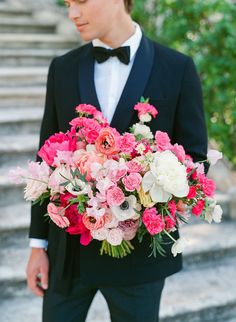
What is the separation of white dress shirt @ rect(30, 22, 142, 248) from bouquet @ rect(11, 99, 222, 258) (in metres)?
0.28

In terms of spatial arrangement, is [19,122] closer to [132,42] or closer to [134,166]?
[132,42]

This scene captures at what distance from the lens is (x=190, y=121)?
177 cm

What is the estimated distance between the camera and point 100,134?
4.61 ft

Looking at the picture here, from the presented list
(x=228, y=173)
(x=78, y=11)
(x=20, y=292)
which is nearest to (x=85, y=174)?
(x=78, y=11)

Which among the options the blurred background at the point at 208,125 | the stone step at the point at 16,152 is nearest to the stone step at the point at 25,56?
the blurred background at the point at 208,125

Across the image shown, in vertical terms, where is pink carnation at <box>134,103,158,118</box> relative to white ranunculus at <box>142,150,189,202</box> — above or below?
above

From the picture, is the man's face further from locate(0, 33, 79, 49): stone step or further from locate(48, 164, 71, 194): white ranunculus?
locate(0, 33, 79, 49): stone step

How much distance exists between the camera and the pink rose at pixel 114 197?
4.41ft

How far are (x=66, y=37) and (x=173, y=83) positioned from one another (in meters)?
4.26

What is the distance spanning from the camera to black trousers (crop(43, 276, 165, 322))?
5.72 ft

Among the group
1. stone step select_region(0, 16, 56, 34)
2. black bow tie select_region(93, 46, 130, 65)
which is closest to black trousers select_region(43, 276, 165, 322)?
black bow tie select_region(93, 46, 130, 65)

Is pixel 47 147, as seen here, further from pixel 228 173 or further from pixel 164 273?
pixel 228 173

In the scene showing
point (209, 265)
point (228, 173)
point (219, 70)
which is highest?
point (219, 70)

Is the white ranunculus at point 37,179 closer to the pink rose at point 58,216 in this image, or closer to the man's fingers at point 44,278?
the pink rose at point 58,216
